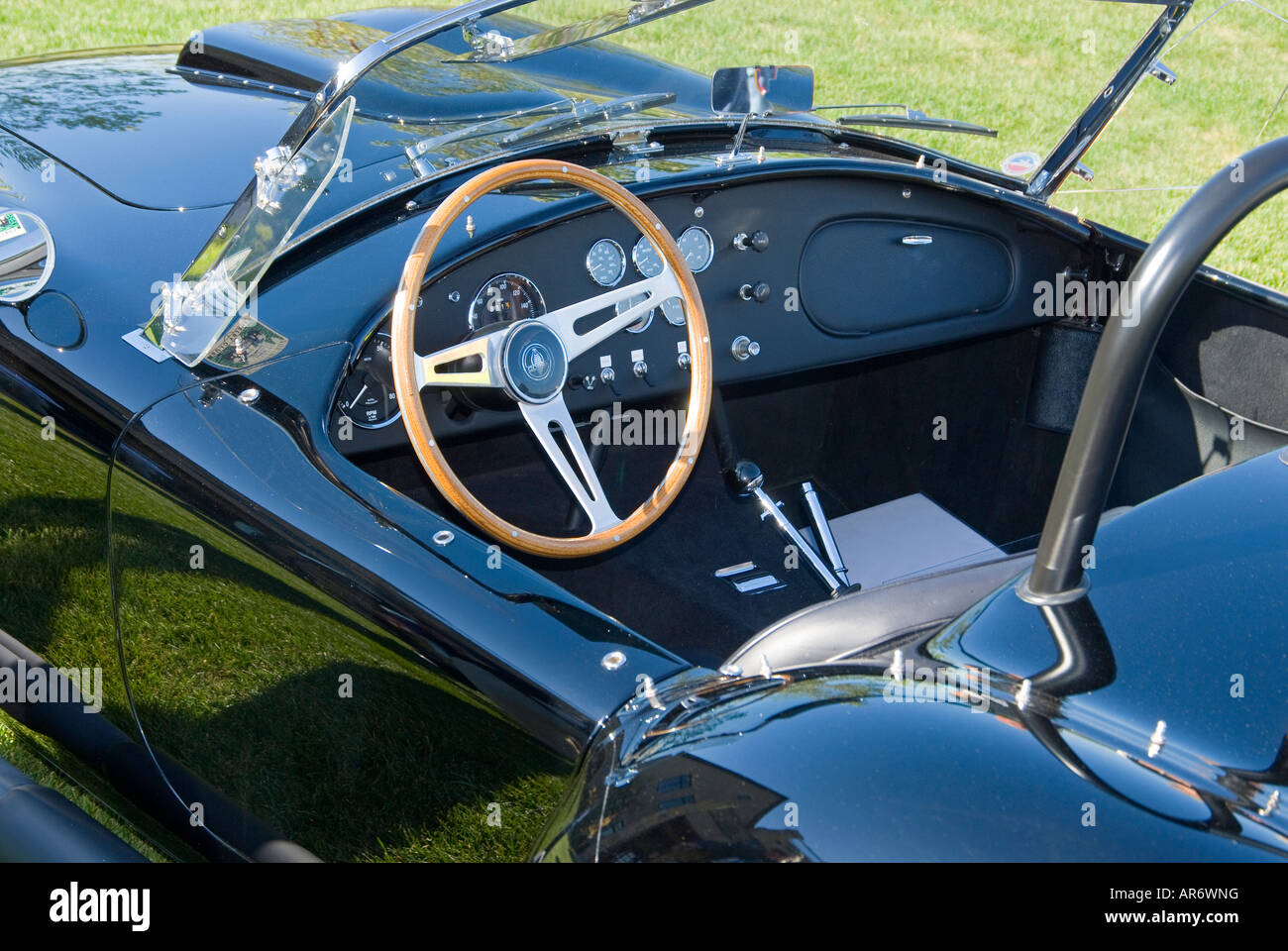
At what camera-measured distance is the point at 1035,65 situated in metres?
3.37

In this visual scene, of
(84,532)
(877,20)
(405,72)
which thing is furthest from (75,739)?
(877,20)

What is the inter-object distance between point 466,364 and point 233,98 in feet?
3.84

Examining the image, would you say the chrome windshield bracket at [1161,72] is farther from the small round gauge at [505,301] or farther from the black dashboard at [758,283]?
the small round gauge at [505,301]

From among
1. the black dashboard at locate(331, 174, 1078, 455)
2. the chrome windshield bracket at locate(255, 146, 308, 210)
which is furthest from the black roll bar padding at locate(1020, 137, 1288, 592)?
the chrome windshield bracket at locate(255, 146, 308, 210)

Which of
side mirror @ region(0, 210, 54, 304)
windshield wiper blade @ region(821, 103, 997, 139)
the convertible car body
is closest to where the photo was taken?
the convertible car body

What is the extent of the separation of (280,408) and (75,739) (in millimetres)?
802

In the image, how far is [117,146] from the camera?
2.52 meters

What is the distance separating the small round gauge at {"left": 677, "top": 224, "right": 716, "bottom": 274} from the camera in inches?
108

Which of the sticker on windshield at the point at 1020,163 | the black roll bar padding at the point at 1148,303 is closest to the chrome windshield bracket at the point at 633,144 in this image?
the sticker on windshield at the point at 1020,163

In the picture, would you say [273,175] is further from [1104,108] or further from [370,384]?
[1104,108]

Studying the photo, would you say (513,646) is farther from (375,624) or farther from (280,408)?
(280,408)

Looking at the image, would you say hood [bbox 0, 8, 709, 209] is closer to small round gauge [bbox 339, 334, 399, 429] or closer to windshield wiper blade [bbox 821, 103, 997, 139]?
small round gauge [bbox 339, 334, 399, 429]

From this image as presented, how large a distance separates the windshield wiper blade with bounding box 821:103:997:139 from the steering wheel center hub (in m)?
1.34
